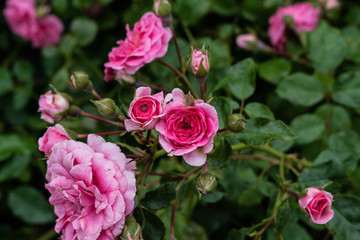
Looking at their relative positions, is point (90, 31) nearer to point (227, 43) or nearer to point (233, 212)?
point (227, 43)

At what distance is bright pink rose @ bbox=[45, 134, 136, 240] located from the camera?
2.84 ft

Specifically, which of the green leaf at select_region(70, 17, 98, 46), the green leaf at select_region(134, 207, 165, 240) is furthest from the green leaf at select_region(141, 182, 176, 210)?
the green leaf at select_region(70, 17, 98, 46)

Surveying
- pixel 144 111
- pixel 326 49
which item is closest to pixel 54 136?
pixel 144 111

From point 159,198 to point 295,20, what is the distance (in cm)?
114

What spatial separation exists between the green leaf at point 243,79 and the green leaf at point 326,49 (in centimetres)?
50

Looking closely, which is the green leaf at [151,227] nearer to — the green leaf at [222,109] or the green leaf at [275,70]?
the green leaf at [222,109]

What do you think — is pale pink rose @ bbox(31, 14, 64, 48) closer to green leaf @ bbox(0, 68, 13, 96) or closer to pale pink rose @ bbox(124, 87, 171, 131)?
green leaf @ bbox(0, 68, 13, 96)

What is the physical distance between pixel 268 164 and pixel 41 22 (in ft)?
5.18

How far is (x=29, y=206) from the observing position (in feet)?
6.56

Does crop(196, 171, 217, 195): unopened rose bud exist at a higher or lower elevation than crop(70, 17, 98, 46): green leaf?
higher

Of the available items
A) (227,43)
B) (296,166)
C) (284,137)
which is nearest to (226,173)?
(296,166)

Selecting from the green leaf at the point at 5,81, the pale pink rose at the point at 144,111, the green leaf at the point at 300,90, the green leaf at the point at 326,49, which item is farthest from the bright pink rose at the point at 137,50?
the green leaf at the point at 5,81

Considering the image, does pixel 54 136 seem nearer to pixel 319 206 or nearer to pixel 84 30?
pixel 319 206

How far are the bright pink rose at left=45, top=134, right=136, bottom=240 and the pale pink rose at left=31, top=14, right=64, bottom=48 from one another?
148 centimetres
